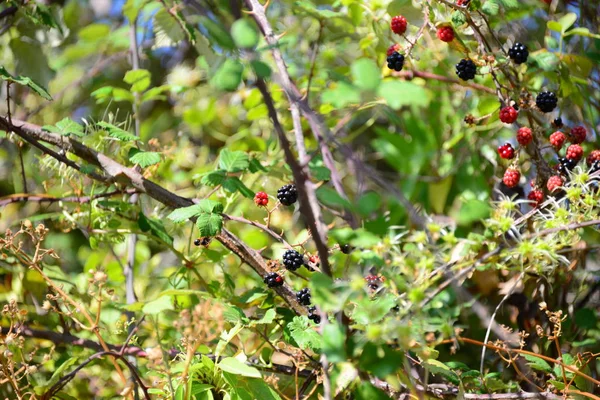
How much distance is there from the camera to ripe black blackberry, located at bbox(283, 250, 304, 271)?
85 centimetres

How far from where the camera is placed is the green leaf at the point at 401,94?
511 mm

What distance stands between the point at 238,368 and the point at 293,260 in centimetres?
16

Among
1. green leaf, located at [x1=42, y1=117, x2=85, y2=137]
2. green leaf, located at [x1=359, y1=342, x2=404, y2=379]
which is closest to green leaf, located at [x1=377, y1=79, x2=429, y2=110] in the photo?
green leaf, located at [x1=359, y1=342, x2=404, y2=379]

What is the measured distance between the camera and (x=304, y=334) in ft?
2.62

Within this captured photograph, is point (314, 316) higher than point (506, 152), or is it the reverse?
point (506, 152)

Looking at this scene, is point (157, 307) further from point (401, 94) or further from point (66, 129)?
point (401, 94)

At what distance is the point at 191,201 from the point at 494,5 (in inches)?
21.0

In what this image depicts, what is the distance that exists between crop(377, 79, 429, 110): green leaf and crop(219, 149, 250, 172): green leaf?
1.51 feet

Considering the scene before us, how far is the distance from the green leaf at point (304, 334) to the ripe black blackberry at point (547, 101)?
0.48 meters

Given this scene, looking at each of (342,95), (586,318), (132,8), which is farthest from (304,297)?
(132,8)

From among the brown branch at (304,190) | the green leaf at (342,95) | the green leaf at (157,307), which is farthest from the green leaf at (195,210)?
the green leaf at (342,95)

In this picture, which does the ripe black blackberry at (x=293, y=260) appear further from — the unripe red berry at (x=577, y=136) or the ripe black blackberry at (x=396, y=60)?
the unripe red berry at (x=577, y=136)

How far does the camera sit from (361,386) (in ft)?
2.09

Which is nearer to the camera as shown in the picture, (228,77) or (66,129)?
(228,77)
